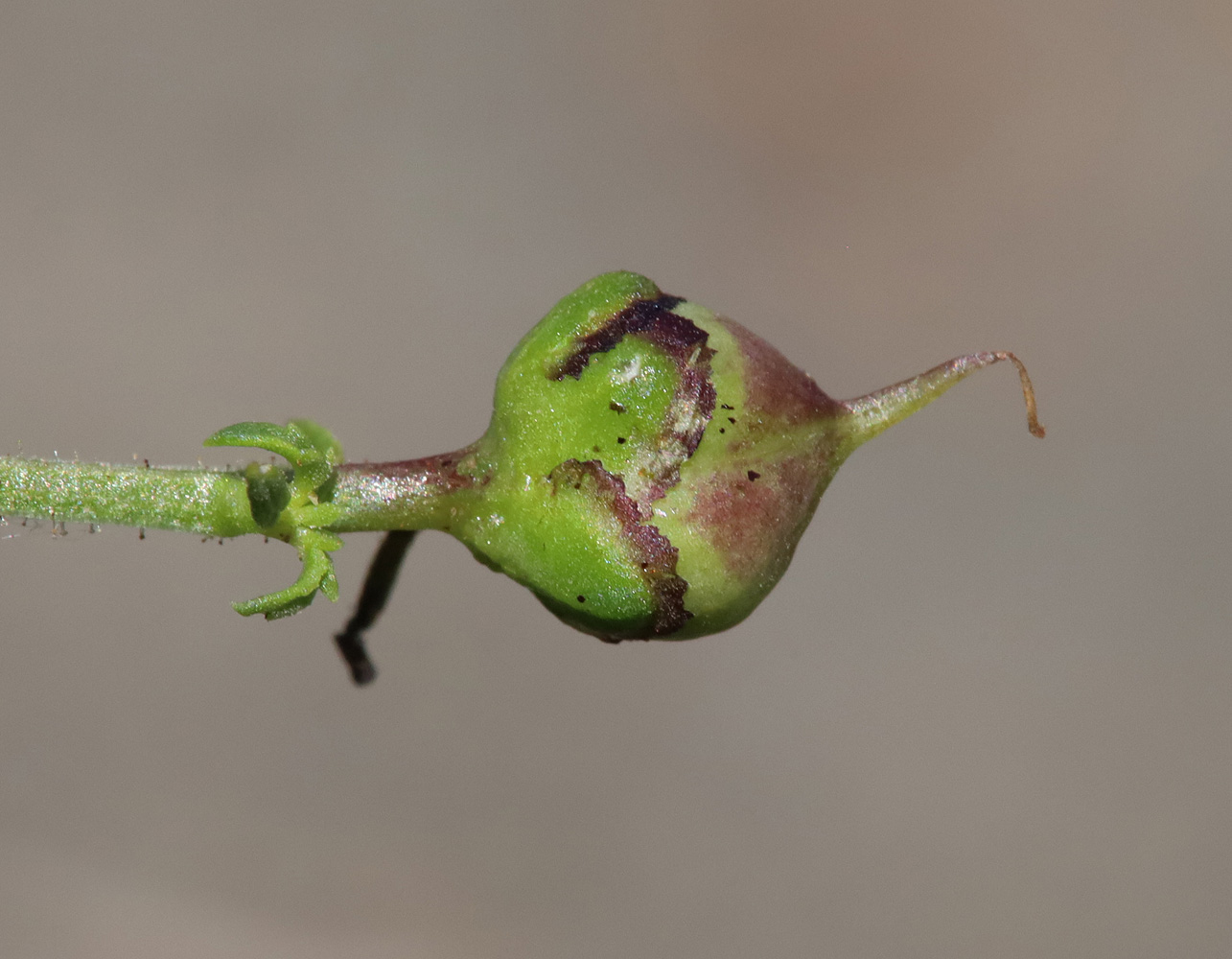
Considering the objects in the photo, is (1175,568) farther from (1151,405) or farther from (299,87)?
(299,87)

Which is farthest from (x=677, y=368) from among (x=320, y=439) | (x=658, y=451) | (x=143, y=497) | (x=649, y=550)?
(x=143, y=497)

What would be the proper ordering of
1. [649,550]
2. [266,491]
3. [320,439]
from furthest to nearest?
[320,439] < [649,550] < [266,491]

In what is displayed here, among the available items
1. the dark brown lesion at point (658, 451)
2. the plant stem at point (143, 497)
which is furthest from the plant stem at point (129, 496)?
the dark brown lesion at point (658, 451)

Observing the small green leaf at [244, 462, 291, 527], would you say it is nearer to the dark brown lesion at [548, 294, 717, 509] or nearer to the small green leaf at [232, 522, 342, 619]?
the small green leaf at [232, 522, 342, 619]

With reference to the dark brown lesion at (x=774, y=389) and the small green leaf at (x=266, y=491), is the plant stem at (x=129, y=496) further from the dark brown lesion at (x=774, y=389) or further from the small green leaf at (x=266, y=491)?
the dark brown lesion at (x=774, y=389)

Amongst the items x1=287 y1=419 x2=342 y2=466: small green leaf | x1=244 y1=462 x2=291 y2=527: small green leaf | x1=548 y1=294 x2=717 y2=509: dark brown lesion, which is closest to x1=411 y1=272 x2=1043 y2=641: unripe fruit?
x1=548 y1=294 x2=717 y2=509: dark brown lesion

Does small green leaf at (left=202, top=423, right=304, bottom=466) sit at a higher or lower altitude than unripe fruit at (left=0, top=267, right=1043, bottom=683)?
higher

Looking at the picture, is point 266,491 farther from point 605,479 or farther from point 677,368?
point 677,368
